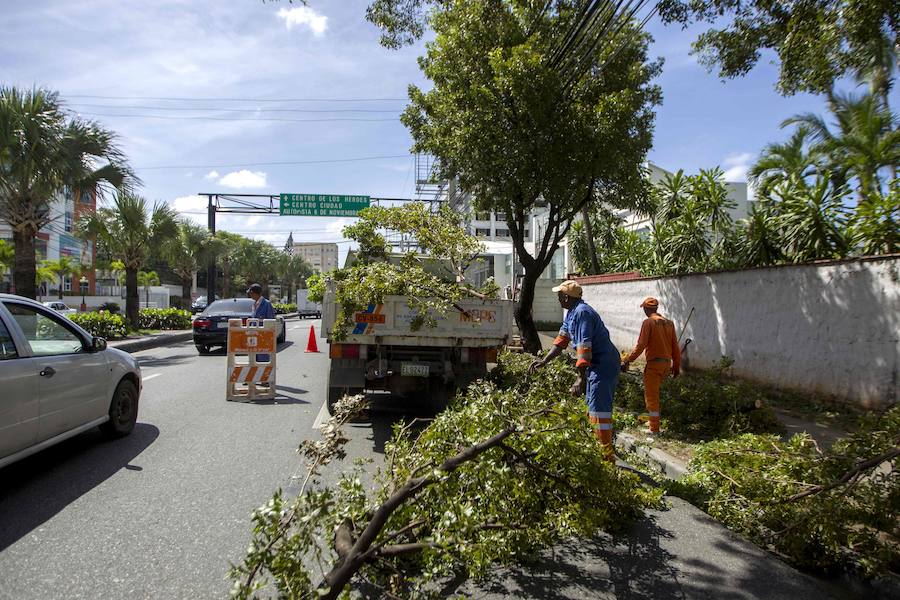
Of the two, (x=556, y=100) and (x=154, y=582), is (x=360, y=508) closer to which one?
(x=154, y=582)

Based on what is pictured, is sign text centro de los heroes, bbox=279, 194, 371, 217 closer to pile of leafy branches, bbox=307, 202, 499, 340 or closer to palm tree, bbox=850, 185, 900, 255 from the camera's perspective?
pile of leafy branches, bbox=307, 202, 499, 340

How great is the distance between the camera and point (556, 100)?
35.7 feet

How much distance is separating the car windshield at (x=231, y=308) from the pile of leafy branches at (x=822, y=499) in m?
13.7

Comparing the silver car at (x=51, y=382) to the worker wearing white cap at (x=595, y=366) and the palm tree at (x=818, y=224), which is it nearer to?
the worker wearing white cap at (x=595, y=366)

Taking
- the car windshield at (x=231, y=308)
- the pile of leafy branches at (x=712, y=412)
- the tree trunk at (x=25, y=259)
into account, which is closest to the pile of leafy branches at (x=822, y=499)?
the pile of leafy branches at (x=712, y=412)

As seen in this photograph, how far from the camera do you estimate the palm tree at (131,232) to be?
69.7 feet

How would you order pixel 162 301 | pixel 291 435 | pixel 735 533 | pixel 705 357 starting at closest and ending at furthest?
pixel 735 533 → pixel 291 435 → pixel 705 357 → pixel 162 301

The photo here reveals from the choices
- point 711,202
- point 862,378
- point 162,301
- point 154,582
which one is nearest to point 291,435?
point 154,582

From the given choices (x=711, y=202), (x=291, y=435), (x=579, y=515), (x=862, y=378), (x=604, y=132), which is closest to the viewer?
(x=579, y=515)

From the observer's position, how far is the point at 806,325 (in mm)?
8891

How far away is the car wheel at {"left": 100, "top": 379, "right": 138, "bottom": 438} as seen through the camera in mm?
6203

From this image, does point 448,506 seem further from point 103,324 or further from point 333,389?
point 103,324

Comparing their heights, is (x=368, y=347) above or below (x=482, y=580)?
above

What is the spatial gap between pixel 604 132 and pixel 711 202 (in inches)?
164
